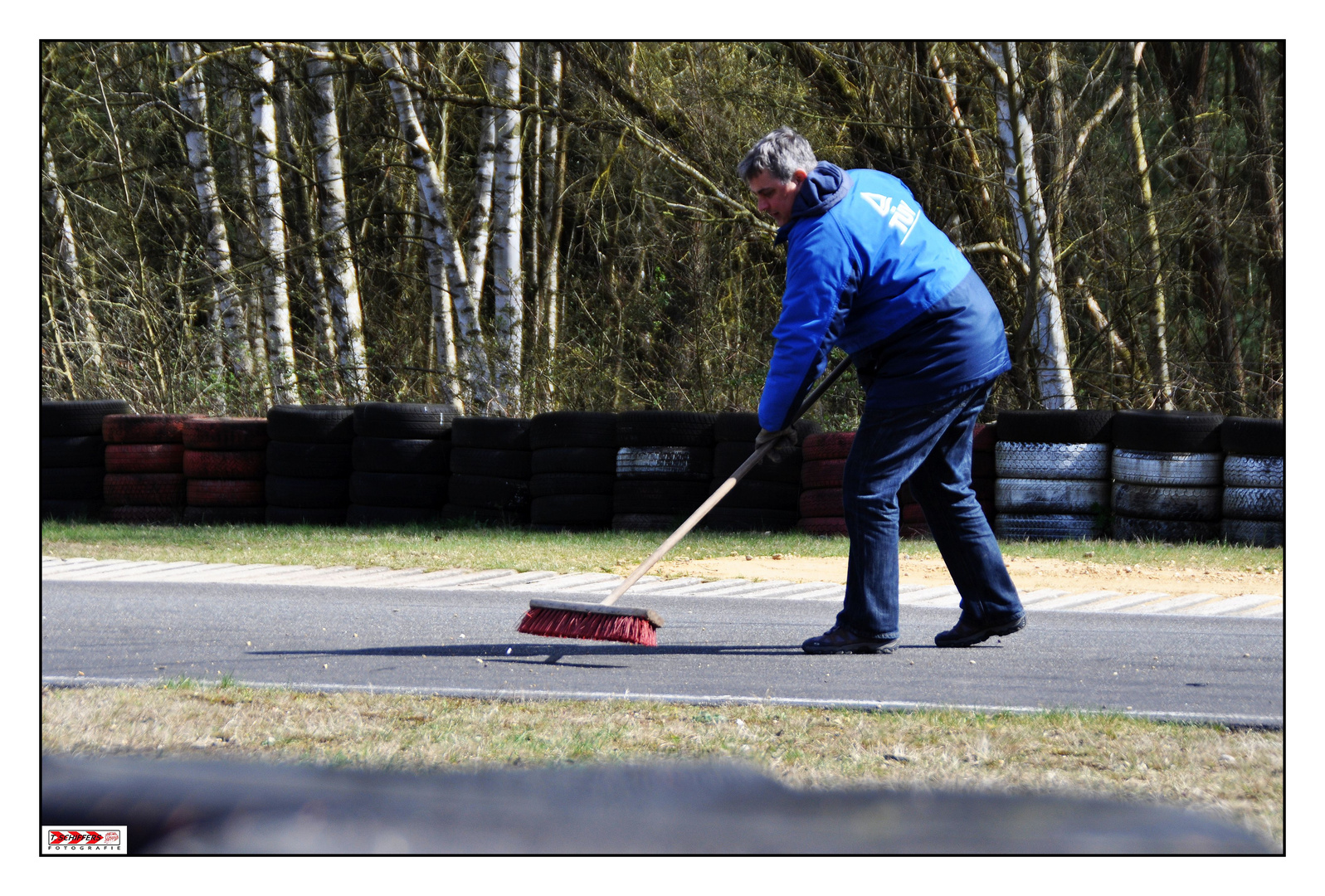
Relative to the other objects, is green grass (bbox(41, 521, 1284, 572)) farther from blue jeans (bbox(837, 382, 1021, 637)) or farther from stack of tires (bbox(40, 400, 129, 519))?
blue jeans (bbox(837, 382, 1021, 637))

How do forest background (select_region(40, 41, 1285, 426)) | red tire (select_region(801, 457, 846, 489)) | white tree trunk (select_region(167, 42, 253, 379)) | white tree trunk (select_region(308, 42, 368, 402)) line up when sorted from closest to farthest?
red tire (select_region(801, 457, 846, 489))
forest background (select_region(40, 41, 1285, 426))
white tree trunk (select_region(308, 42, 368, 402))
white tree trunk (select_region(167, 42, 253, 379))

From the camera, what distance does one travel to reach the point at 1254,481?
9.00 meters

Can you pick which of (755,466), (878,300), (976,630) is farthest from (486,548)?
(878,300)

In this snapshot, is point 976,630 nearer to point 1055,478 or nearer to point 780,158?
point 780,158

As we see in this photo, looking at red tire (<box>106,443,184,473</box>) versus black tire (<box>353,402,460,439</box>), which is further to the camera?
Answer: red tire (<box>106,443,184,473</box>)

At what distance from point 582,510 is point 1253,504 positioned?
17.7 ft

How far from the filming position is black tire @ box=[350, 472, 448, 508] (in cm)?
1105

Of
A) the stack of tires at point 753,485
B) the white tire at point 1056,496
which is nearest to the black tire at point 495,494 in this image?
the stack of tires at point 753,485

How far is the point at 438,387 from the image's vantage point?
17.3m

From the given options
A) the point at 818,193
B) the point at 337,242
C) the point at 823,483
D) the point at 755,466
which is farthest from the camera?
the point at 337,242

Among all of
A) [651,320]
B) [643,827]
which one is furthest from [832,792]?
[651,320]

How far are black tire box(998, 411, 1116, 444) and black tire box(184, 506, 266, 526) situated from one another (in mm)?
6851

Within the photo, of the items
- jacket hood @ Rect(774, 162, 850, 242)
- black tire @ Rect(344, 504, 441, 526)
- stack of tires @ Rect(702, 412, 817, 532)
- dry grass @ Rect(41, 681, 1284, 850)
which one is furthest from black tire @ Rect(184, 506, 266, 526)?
jacket hood @ Rect(774, 162, 850, 242)

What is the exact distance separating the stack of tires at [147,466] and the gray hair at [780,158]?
862 centimetres
